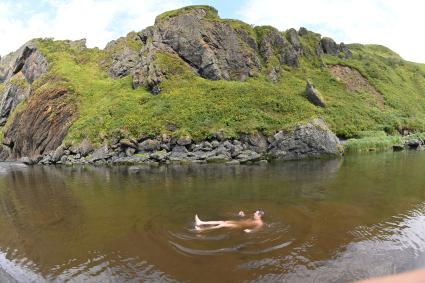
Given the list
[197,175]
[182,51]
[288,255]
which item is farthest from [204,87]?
[288,255]

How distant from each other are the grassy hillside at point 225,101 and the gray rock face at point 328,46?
420 centimetres

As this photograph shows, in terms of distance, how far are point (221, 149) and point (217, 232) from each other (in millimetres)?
33855

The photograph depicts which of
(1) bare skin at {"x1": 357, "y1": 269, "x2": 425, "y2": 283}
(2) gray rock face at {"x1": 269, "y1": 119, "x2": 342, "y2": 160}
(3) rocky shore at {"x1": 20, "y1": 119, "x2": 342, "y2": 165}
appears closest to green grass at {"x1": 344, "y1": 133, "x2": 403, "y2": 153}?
(3) rocky shore at {"x1": 20, "y1": 119, "x2": 342, "y2": 165}

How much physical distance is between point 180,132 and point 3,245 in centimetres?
3828

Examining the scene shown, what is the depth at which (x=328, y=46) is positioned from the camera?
104 meters

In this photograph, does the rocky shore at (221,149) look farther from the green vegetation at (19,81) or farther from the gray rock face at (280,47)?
the green vegetation at (19,81)

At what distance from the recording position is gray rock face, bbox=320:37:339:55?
340 feet

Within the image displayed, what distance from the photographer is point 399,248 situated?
15.8 m

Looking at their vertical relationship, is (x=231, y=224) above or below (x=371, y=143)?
below

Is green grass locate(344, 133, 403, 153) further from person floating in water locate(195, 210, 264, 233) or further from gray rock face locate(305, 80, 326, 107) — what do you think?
person floating in water locate(195, 210, 264, 233)

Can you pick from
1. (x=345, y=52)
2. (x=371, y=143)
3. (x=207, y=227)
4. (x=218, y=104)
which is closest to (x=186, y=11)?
(x=218, y=104)

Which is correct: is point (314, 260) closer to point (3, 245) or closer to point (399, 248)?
point (399, 248)

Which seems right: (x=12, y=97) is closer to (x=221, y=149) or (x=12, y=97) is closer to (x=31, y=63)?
(x=31, y=63)

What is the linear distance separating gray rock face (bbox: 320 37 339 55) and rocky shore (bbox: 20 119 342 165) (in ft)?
181
